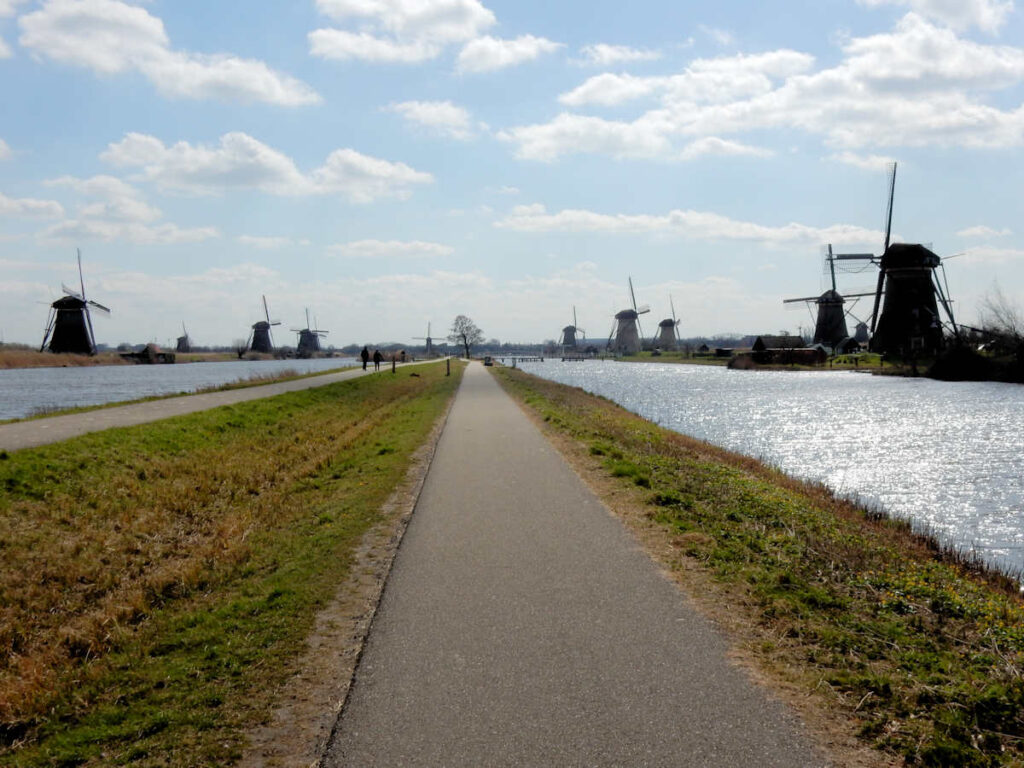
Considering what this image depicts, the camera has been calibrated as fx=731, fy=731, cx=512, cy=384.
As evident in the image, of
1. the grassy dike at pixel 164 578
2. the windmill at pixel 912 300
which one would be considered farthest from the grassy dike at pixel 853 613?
the windmill at pixel 912 300

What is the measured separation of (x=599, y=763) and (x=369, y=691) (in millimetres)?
1718

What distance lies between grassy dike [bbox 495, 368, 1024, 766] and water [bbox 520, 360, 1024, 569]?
12.0ft

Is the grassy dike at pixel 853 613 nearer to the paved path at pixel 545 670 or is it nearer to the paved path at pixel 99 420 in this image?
the paved path at pixel 545 670

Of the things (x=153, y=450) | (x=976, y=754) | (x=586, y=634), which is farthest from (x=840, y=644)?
(x=153, y=450)

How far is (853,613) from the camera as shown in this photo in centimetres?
654

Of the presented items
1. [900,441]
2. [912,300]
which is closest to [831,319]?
[912,300]

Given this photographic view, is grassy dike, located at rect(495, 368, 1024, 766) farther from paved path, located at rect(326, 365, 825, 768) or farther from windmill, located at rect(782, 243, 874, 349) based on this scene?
windmill, located at rect(782, 243, 874, 349)

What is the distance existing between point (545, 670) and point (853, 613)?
10.1 ft

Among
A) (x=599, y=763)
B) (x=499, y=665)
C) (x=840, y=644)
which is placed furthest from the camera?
(x=840, y=644)

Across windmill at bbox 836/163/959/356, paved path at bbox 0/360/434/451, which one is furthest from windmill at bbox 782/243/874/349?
paved path at bbox 0/360/434/451

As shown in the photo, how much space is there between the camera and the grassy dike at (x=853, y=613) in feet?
15.0

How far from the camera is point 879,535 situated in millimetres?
11250

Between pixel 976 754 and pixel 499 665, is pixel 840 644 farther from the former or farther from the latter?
pixel 499 665

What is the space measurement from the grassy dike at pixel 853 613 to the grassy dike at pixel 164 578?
3.80m
